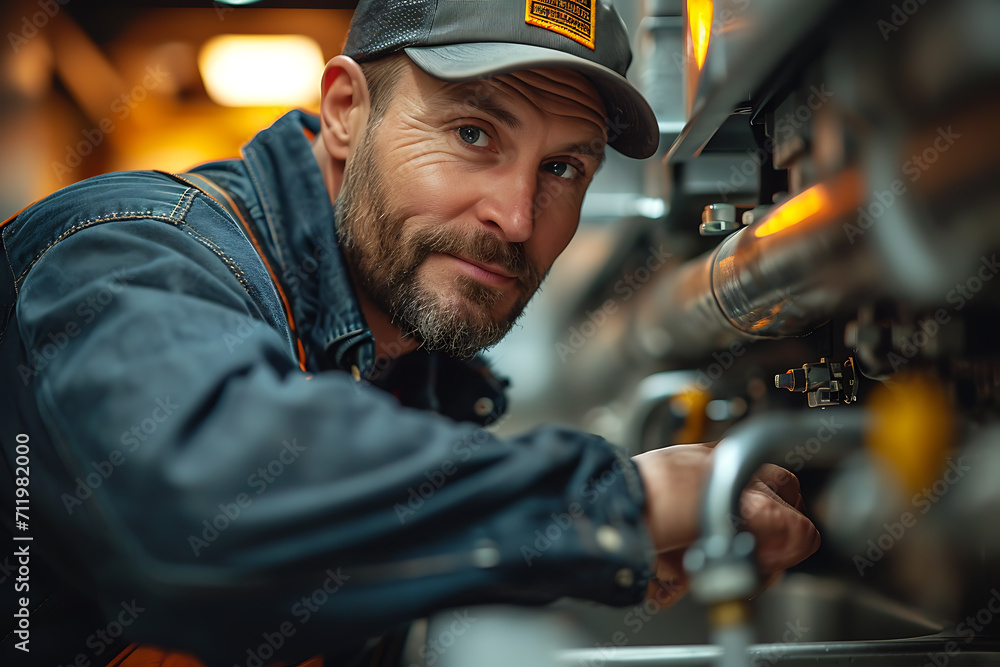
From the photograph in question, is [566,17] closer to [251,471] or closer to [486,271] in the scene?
[486,271]

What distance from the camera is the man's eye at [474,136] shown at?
0.99m

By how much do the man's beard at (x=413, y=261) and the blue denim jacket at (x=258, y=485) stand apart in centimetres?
39

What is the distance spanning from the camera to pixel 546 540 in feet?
1.66

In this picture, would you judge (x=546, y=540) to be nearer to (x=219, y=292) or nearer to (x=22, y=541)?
(x=219, y=292)

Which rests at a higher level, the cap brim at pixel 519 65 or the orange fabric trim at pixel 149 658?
the cap brim at pixel 519 65

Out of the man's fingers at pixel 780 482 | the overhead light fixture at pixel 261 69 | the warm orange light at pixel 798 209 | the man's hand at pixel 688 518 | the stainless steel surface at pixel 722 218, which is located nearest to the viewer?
the man's hand at pixel 688 518

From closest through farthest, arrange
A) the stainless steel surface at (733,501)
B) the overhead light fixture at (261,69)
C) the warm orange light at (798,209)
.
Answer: the stainless steel surface at (733,501) → the warm orange light at (798,209) → the overhead light fixture at (261,69)

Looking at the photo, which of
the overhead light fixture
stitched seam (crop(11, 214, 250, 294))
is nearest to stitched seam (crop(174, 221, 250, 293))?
stitched seam (crop(11, 214, 250, 294))

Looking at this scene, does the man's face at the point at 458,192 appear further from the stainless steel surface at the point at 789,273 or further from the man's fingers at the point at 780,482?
the man's fingers at the point at 780,482

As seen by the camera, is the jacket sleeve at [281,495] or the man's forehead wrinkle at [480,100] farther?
the man's forehead wrinkle at [480,100]

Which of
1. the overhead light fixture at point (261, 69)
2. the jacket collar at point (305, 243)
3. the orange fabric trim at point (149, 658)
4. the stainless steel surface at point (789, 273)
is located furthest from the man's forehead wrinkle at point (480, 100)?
the overhead light fixture at point (261, 69)

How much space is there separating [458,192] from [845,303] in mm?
522

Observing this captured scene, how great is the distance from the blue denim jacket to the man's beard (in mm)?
391

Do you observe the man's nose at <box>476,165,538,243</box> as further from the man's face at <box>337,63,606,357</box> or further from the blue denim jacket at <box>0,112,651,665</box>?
the blue denim jacket at <box>0,112,651,665</box>
